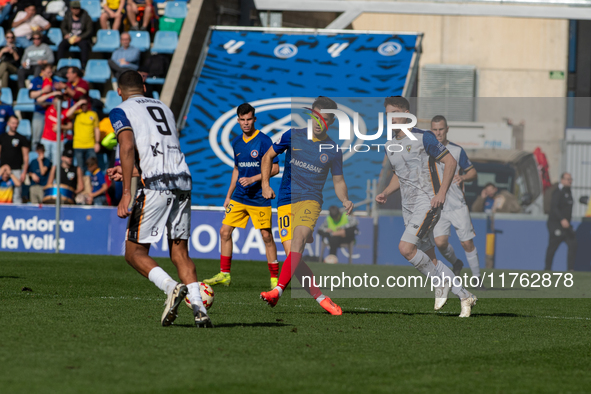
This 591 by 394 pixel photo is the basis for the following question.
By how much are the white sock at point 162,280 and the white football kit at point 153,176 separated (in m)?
0.23

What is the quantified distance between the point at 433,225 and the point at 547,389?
3.99 m

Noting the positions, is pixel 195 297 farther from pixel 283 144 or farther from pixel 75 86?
pixel 75 86

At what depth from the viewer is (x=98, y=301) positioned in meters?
8.40

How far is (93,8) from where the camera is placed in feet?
73.4

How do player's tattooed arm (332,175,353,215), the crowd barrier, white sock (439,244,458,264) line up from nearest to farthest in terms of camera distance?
player's tattooed arm (332,175,353,215)
white sock (439,244,458,264)
the crowd barrier

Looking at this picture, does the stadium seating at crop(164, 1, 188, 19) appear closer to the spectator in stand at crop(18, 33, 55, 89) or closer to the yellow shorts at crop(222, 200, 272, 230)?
the spectator in stand at crop(18, 33, 55, 89)

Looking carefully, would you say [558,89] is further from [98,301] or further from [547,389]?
[547,389]

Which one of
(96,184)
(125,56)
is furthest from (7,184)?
(125,56)

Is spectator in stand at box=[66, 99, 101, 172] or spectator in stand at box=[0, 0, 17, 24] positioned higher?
spectator in stand at box=[0, 0, 17, 24]

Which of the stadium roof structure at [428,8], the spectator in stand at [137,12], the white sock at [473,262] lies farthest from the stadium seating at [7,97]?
the white sock at [473,262]

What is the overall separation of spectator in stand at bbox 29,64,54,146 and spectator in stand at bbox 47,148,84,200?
117cm

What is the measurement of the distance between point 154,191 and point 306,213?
209 cm

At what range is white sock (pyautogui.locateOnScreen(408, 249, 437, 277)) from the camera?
8266 mm

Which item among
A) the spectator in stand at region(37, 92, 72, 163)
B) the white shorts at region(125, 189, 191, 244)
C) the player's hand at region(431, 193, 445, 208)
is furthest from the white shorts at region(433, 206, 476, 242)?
the spectator in stand at region(37, 92, 72, 163)
